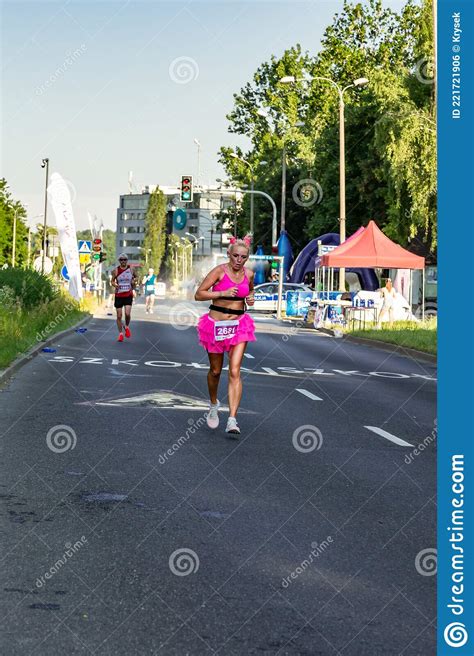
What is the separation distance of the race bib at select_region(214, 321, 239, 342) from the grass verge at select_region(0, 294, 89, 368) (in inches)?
248

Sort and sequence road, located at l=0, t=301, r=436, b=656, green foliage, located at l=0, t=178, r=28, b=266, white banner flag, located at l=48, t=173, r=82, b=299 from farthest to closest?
green foliage, located at l=0, t=178, r=28, b=266 → white banner flag, located at l=48, t=173, r=82, b=299 → road, located at l=0, t=301, r=436, b=656

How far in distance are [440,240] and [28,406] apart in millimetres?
Result: 10137

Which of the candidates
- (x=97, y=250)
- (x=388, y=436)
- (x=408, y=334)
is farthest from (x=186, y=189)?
(x=388, y=436)

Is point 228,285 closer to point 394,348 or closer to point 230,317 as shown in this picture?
point 230,317

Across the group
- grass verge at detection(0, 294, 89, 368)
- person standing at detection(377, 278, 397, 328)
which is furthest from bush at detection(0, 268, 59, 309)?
person standing at detection(377, 278, 397, 328)

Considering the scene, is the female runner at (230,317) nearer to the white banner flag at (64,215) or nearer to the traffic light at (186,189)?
the white banner flag at (64,215)

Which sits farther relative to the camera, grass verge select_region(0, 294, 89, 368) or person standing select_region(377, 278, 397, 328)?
person standing select_region(377, 278, 397, 328)

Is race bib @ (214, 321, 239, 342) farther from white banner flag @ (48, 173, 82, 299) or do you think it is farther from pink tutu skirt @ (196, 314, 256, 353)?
white banner flag @ (48, 173, 82, 299)

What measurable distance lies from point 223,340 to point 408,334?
19.0 meters

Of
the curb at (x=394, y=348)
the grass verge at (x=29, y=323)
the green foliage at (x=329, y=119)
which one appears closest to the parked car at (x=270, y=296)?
the green foliage at (x=329, y=119)

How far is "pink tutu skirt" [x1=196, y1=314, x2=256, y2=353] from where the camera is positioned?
1005cm

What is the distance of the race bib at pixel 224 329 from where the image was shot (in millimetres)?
10003

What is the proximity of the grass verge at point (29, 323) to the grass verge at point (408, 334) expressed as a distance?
844cm

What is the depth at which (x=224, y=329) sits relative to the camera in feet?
32.8
